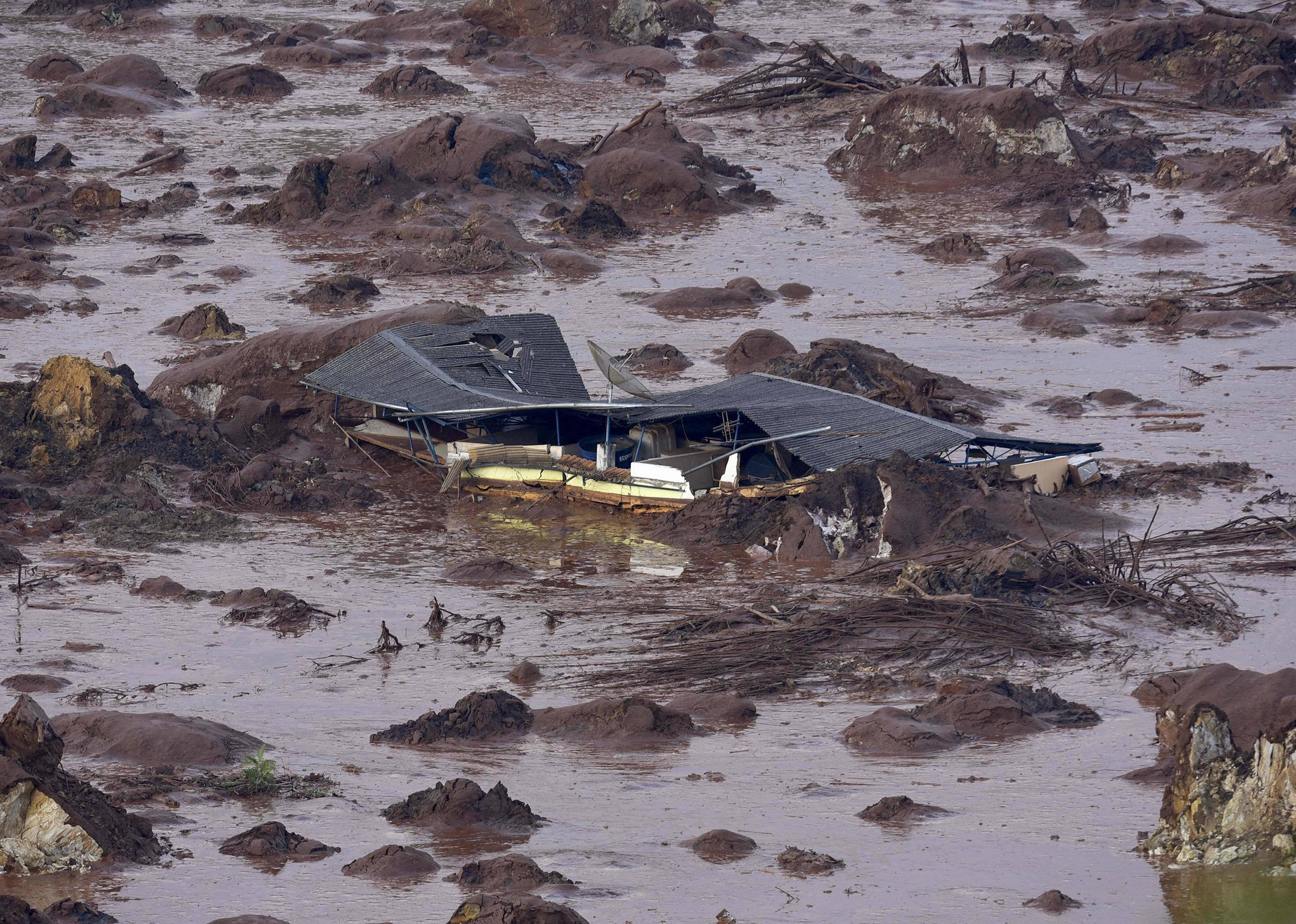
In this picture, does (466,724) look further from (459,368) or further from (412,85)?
(412,85)

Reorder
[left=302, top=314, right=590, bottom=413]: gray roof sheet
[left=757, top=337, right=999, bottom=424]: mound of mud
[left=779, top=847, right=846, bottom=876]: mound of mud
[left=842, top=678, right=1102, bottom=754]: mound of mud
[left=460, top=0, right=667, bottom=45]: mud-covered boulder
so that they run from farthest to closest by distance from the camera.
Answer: [left=460, top=0, right=667, bottom=45]: mud-covered boulder
[left=757, top=337, right=999, bottom=424]: mound of mud
[left=302, top=314, right=590, bottom=413]: gray roof sheet
[left=842, top=678, right=1102, bottom=754]: mound of mud
[left=779, top=847, right=846, bottom=876]: mound of mud

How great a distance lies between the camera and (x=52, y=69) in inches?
1746

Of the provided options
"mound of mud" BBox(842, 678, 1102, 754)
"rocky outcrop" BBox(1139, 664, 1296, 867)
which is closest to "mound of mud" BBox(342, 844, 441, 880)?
"mound of mud" BBox(842, 678, 1102, 754)

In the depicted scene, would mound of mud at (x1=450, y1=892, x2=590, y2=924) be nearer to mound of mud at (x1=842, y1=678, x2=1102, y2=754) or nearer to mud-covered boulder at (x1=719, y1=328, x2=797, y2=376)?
mound of mud at (x1=842, y1=678, x2=1102, y2=754)

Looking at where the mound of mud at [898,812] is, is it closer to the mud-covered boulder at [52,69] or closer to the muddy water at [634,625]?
the muddy water at [634,625]

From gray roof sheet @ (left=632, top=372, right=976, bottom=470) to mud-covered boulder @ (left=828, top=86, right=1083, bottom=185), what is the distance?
15.4m

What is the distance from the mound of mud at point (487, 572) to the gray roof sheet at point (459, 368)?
7.69 feet

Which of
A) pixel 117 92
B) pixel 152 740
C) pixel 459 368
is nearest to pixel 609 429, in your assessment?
pixel 459 368

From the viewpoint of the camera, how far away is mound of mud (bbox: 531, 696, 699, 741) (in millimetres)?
13375

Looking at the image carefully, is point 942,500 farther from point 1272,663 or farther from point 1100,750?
point 1100,750

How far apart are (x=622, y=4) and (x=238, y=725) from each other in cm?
3654

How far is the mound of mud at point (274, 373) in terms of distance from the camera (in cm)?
2286

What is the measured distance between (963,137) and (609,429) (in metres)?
18.3

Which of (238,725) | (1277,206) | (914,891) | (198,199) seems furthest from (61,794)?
(1277,206)
